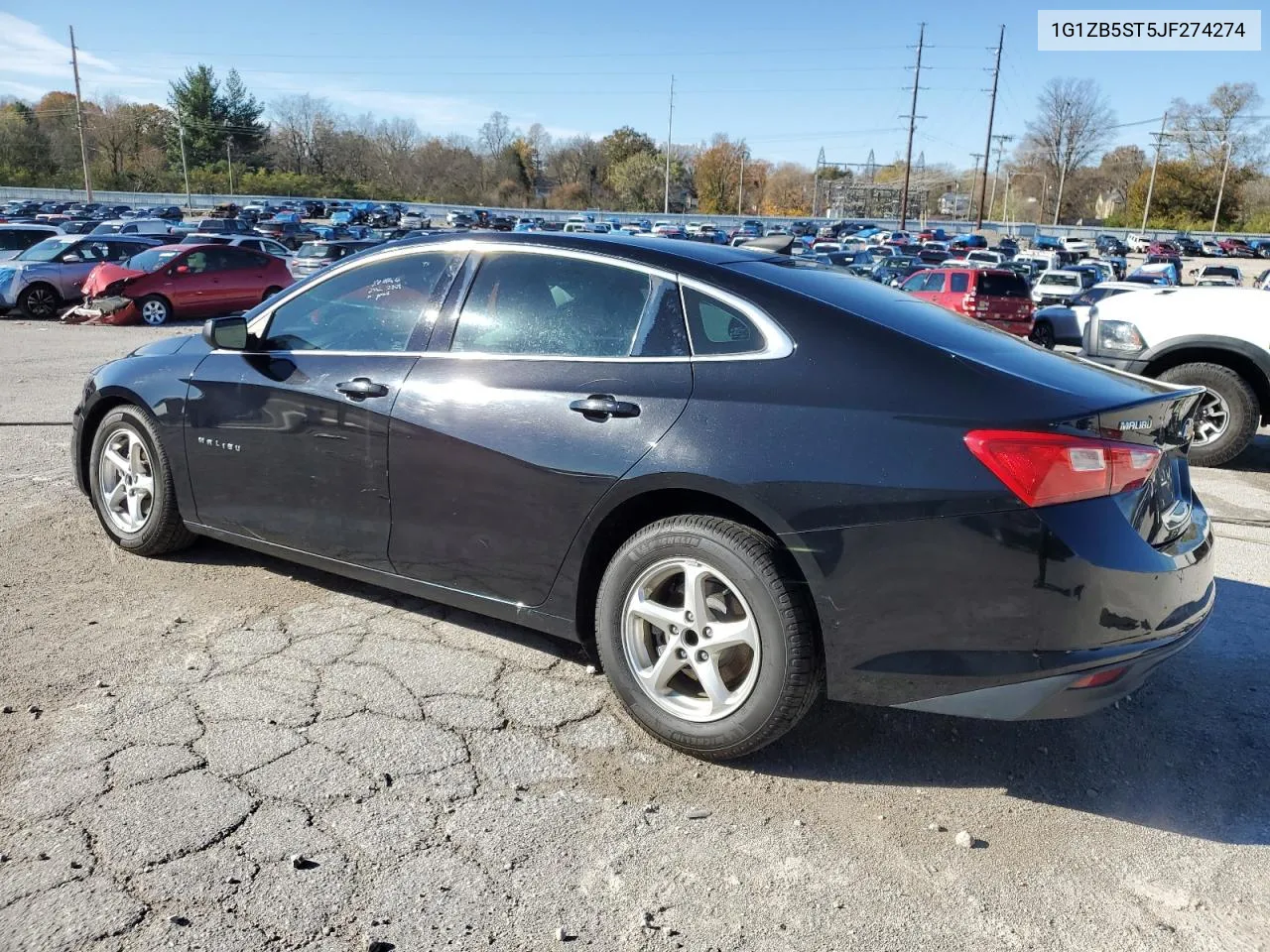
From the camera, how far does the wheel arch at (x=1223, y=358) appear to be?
25.7 feet

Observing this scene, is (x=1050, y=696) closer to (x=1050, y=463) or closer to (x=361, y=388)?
(x=1050, y=463)

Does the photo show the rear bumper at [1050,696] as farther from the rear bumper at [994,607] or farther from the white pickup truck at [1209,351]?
the white pickup truck at [1209,351]

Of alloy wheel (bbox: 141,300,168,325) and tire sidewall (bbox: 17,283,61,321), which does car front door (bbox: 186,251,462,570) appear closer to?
alloy wheel (bbox: 141,300,168,325)

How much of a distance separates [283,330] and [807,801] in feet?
9.65

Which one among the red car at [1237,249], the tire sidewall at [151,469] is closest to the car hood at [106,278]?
the tire sidewall at [151,469]

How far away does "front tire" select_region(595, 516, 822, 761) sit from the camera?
9.62 feet

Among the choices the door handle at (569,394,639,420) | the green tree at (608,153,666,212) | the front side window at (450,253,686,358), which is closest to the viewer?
the door handle at (569,394,639,420)

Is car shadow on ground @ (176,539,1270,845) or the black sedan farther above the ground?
the black sedan

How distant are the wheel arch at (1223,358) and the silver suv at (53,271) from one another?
18.9m

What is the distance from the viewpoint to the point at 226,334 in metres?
4.20

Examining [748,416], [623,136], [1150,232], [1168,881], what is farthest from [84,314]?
[623,136]

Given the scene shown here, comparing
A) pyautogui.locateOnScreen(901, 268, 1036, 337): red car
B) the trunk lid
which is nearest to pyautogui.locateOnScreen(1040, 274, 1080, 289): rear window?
pyautogui.locateOnScreen(901, 268, 1036, 337): red car

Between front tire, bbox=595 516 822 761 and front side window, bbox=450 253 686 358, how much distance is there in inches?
26.9

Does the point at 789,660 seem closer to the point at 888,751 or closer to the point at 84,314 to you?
the point at 888,751
